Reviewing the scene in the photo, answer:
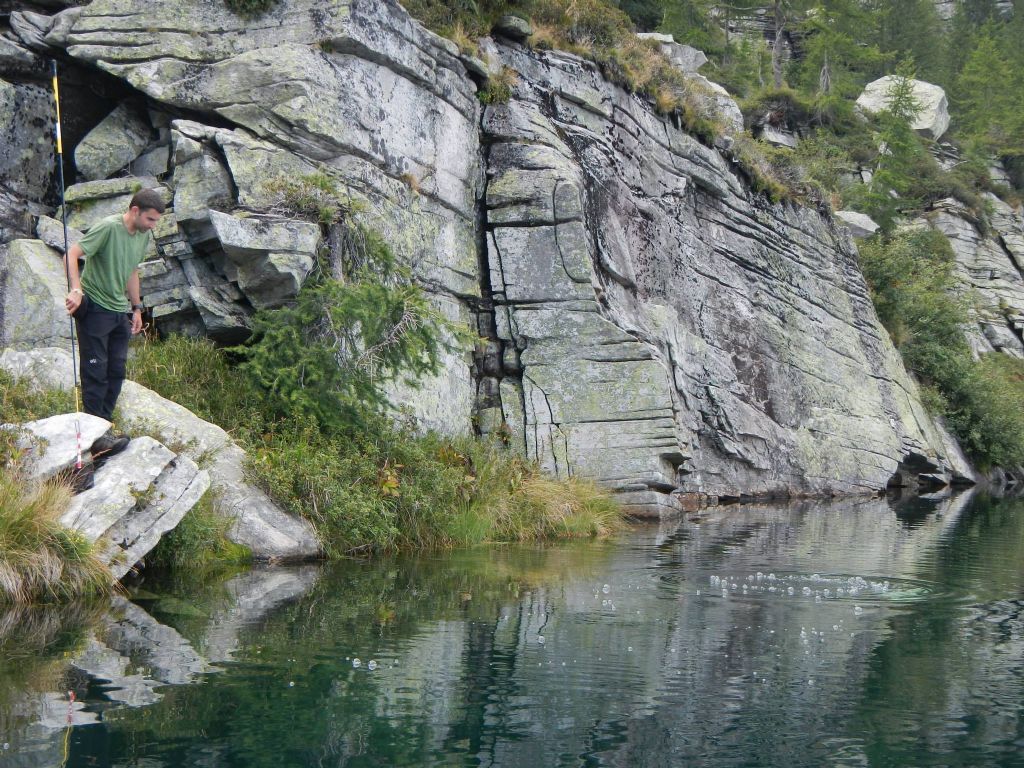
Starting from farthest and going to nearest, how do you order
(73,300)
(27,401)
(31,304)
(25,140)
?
(25,140) → (31,304) → (27,401) → (73,300)

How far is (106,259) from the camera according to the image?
1030cm

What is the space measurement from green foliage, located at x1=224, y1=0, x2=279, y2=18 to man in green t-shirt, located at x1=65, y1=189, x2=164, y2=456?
7467 millimetres

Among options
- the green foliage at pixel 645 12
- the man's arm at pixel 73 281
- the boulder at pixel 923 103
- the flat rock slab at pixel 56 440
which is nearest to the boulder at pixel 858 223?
the green foliage at pixel 645 12

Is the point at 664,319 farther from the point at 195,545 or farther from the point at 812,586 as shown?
the point at 195,545

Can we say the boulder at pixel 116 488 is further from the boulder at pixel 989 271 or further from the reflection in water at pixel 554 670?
the boulder at pixel 989 271

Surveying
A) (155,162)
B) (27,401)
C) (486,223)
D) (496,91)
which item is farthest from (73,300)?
(496,91)

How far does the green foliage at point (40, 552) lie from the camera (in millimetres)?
8328

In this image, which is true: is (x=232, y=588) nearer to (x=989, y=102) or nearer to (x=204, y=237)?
(x=204, y=237)

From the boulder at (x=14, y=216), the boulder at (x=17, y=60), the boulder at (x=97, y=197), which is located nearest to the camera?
the boulder at (x=14, y=216)

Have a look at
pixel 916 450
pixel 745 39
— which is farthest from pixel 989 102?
pixel 916 450

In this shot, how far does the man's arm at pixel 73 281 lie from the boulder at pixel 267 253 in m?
4.04

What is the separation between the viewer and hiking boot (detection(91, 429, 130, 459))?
9.66 m

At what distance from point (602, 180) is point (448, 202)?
396 centimetres

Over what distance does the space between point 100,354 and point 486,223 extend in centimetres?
949
